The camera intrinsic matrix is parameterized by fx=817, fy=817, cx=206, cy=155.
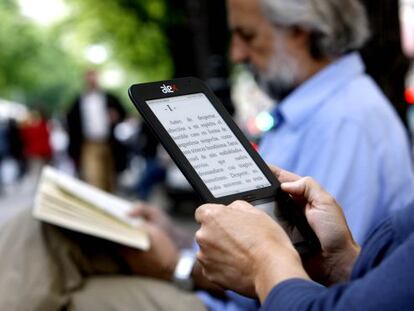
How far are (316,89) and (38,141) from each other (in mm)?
17987

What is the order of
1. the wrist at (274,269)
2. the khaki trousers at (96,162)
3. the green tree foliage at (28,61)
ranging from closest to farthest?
the wrist at (274,269) → the khaki trousers at (96,162) → the green tree foliage at (28,61)

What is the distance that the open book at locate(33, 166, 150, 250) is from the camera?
244 centimetres

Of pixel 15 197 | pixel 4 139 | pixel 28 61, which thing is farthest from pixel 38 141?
pixel 28 61

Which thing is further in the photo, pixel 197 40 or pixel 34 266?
pixel 197 40

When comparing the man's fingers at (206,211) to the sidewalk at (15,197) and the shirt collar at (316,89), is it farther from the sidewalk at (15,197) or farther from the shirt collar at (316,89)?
the sidewalk at (15,197)

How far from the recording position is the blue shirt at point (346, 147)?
2455mm

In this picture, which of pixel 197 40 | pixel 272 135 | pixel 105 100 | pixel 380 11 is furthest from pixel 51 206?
pixel 105 100

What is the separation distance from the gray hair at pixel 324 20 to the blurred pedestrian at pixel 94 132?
7738 mm

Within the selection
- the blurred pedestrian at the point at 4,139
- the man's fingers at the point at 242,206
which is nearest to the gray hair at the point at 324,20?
the man's fingers at the point at 242,206

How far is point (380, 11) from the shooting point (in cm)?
409

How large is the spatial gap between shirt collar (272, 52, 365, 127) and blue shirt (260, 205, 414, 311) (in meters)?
1.21

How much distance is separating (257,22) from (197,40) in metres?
5.76

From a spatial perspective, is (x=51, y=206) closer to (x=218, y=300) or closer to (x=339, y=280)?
(x=218, y=300)

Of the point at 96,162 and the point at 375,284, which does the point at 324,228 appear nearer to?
the point at 375,284
